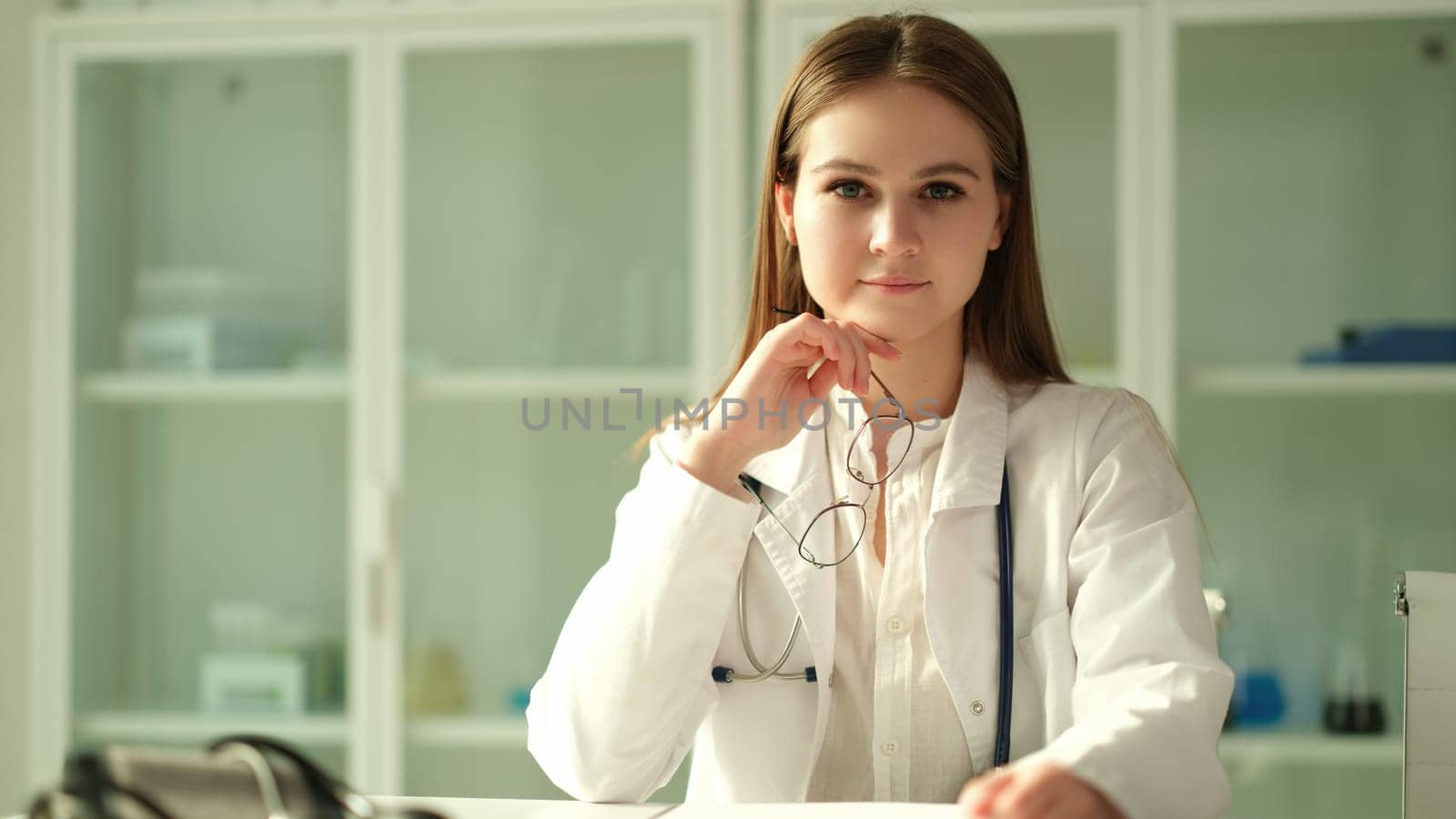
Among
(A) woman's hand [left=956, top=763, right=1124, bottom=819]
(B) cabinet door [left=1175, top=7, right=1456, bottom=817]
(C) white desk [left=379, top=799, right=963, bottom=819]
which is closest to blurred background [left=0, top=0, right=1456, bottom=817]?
(B) cabinet door [left=1175, top=7, right=1456, bottom=817]

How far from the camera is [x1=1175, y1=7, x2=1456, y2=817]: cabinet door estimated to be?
2439 millimetres

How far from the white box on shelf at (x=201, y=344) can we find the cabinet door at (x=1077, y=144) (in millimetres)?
1138

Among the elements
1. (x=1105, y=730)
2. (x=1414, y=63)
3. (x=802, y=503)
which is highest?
(x=1414, y=63)

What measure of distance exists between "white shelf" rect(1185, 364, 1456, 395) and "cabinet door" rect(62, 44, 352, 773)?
70.8 inches

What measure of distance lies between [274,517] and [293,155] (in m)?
0.80

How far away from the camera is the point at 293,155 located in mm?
2721

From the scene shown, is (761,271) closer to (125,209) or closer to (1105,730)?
(1105,730)

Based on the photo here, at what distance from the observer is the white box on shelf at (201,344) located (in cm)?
265

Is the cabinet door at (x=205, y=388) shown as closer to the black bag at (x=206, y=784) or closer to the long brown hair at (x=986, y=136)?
the long brown hair at (x=986, y=136)

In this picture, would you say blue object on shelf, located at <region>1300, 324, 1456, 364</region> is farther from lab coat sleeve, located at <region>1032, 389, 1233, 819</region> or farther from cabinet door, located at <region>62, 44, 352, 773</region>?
cabinet door, located at <region>62, 44, 352, 773</region>

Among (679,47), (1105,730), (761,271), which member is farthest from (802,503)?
(679,47)

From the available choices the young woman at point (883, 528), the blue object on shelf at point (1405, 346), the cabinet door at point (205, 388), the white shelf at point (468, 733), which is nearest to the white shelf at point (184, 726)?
the cabinet door at point (205, 388)

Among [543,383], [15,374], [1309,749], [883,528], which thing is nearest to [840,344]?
[883,528]

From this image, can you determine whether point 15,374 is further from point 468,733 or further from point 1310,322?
point 1310,322
